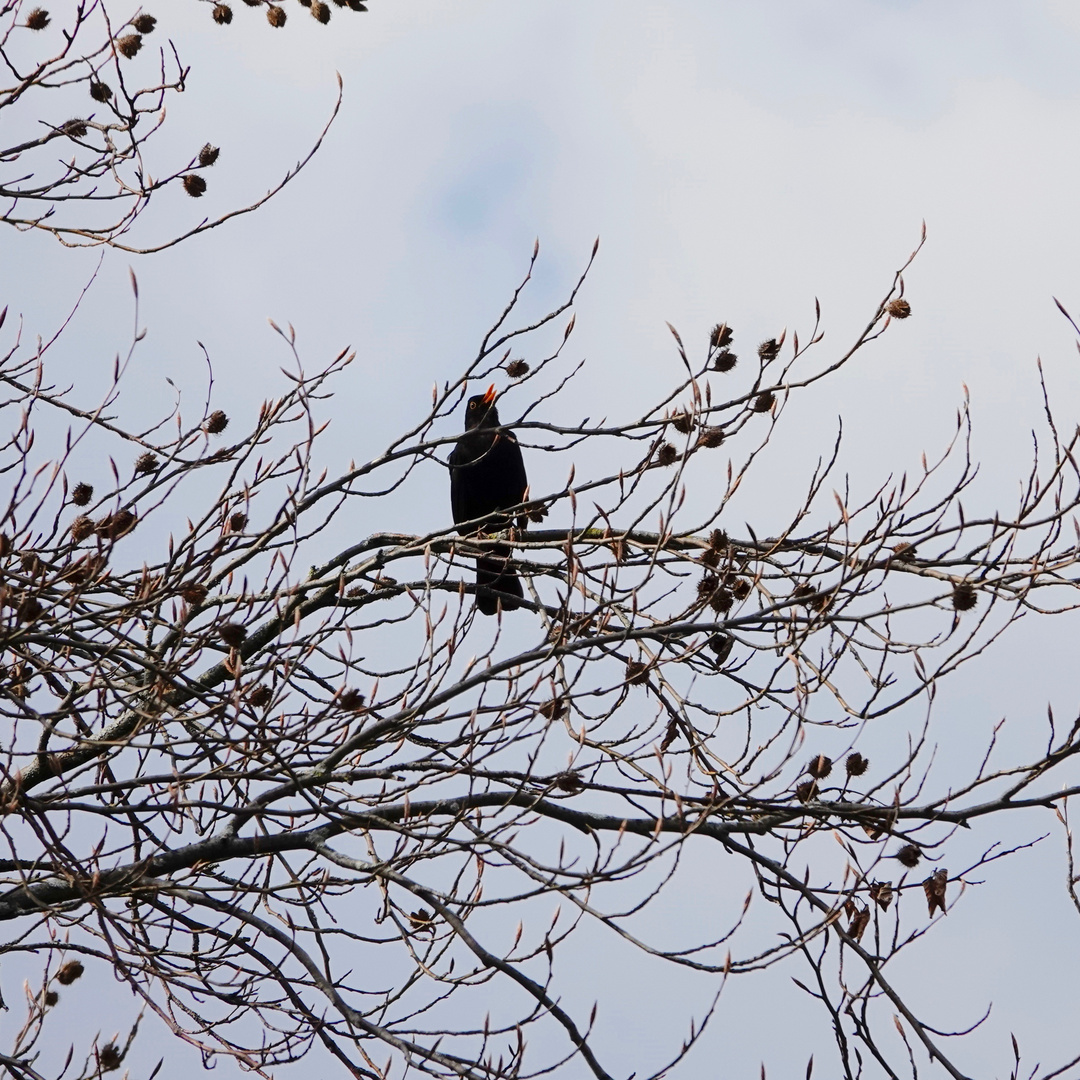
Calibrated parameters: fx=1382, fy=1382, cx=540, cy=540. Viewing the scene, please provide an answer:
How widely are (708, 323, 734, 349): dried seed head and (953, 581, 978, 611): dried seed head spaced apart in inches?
36.7

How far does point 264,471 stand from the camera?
4.16m

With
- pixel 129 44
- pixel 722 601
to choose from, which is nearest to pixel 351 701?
pixel 722 601

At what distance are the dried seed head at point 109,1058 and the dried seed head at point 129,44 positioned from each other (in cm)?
328

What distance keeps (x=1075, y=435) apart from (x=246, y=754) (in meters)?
2.20

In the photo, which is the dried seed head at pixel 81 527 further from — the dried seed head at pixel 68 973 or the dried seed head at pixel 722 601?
the dried seed head at pixel 722 601

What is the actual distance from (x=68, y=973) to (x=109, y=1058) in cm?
45

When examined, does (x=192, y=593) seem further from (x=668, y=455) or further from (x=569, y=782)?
(x=668, y=455)

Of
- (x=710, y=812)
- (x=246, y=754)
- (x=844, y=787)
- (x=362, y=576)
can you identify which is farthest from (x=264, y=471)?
(x=844, y=787)

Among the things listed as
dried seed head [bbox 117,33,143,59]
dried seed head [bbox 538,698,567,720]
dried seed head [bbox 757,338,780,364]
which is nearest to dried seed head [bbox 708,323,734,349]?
dried seed head [bbox 757,338,780,364]

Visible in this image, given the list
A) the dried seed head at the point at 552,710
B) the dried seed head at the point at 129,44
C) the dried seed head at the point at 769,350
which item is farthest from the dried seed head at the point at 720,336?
the dried seed head at the point at 129,44

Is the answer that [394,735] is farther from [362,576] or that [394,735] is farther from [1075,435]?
[1075,435]

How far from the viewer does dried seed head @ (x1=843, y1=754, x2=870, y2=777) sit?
12.9 ft

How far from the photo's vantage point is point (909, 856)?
152 inches

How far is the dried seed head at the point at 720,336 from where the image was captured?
12.7 ft
